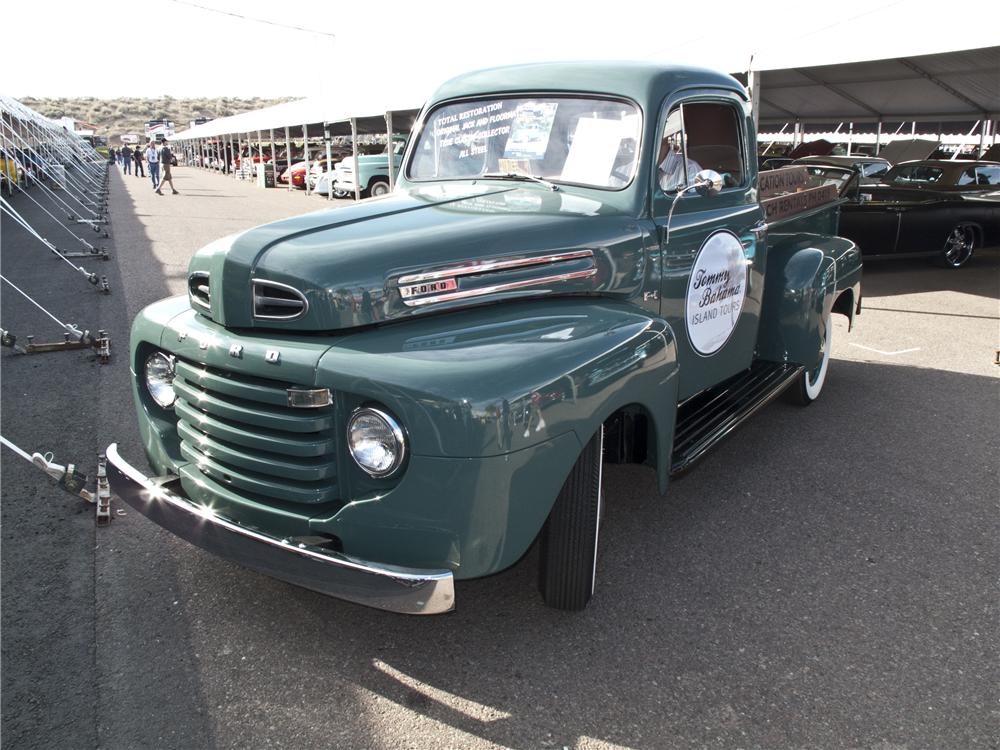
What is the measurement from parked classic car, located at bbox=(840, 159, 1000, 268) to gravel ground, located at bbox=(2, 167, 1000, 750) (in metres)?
6.49

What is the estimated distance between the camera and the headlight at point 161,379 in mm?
3104

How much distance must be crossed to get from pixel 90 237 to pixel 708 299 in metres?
14.3

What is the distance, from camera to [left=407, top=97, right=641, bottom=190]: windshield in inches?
133

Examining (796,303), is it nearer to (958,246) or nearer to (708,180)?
(708,180)

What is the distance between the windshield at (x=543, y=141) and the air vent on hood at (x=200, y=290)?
1297mm

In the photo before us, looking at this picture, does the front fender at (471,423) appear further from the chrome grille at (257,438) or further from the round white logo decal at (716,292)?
the round white logo decal at (716,292)

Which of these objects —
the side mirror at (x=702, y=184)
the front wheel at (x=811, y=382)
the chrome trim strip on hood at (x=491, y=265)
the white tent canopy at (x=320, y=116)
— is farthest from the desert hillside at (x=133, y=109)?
the chrome trim strip on hood at (x=491, y=265)

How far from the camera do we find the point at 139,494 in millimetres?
2781

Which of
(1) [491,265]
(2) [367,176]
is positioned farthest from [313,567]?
(2) [367,176]

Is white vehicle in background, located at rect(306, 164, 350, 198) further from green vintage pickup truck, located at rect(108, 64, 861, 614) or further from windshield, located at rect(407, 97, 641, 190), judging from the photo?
green vintage pickup truck, located at rect(108, 64, 861, 614)

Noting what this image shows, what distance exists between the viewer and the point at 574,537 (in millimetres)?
2748

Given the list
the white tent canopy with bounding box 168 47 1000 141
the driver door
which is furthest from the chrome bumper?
the white tent canopy with bounding box 168 47 1000 141

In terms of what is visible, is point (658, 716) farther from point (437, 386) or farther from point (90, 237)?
point (90, 237)

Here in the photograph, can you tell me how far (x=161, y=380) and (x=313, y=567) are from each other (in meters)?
1.23
